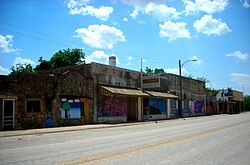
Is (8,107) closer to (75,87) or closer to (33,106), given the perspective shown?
(33,106)

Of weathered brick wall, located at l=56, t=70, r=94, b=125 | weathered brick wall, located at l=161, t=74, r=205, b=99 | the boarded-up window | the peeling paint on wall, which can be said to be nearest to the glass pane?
the boarded-up window

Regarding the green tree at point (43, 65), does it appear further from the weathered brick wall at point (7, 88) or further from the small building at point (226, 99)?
the small building at point (226, 99)

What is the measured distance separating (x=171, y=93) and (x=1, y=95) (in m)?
26.2

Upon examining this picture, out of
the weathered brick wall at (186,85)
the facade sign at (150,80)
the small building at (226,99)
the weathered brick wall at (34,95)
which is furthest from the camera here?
the small building at (226,99)

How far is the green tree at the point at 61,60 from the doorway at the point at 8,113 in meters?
31.2

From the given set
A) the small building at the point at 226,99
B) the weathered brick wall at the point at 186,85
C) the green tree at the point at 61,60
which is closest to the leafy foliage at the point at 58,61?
the green tree at the point at 61,60

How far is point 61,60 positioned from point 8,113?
32254 millimetres

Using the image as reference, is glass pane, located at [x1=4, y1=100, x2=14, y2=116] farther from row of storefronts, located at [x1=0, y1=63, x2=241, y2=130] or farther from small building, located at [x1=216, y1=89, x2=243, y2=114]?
small building, located at [x1=216, y1=89, x2=243, y2=114]

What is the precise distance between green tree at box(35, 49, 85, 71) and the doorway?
102 feet

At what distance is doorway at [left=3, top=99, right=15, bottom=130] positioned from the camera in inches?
728

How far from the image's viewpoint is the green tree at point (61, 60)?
1959 inches

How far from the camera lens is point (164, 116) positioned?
37.0 metres

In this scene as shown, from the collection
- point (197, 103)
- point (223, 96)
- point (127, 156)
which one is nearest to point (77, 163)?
point (127, 156)

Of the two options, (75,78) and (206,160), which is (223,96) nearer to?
(75,78)
